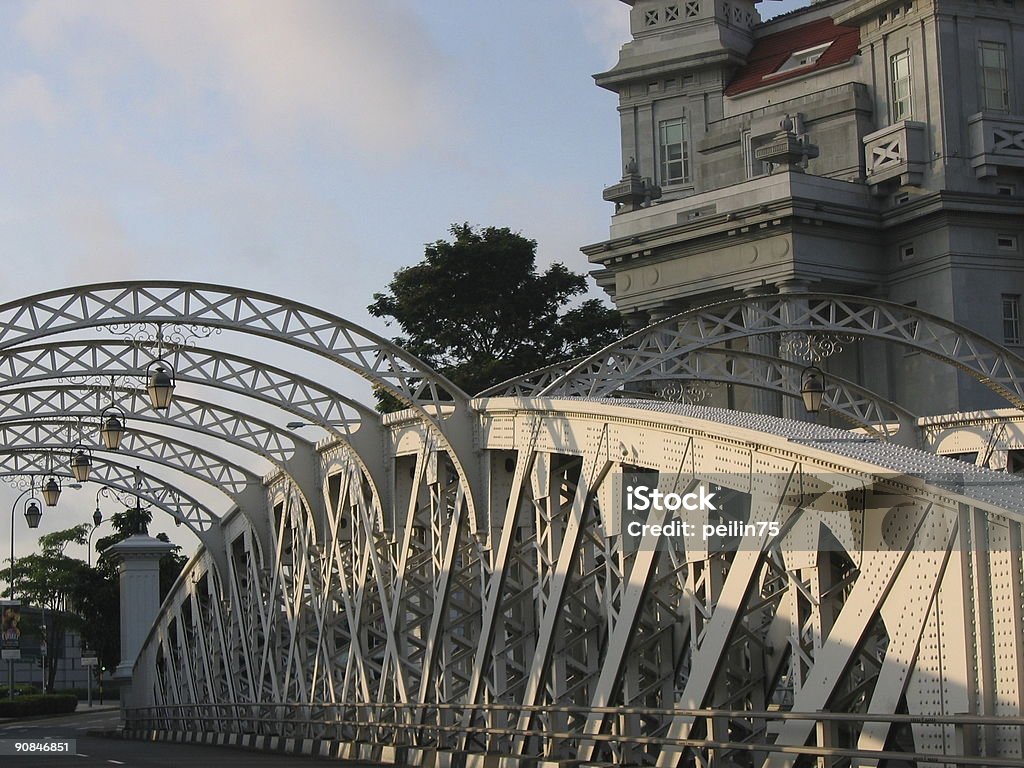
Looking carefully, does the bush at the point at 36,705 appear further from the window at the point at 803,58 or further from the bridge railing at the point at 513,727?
the window at the point at 803,58

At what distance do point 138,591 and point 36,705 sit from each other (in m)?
28.1

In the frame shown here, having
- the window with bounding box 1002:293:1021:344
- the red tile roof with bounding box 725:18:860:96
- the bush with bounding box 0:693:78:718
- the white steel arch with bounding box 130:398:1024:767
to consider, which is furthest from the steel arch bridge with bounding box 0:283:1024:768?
the bush with bounding box 0:693:78:718

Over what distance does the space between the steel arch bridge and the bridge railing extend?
0.07 m

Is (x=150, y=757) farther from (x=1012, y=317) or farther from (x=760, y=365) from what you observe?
(x=1012, y=317)

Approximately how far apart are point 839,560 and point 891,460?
10.5 feet

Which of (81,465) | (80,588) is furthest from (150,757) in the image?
(80,588)

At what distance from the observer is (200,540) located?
141 ft

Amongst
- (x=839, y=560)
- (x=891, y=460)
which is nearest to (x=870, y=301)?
(x=839, y=560)

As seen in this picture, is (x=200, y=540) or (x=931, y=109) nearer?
(x=200, y=540)

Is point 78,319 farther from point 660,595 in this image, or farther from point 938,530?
point 938,530

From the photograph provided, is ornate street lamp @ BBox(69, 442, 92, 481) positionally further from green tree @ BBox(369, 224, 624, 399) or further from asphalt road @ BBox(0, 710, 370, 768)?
green tree @ BBox(369, 224, 624, 399)

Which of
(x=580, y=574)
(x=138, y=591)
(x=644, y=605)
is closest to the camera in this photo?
(x=644, y=605)

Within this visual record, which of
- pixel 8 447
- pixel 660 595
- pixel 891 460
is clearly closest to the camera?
pixel 891 460

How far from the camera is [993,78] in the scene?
54.7 metres
